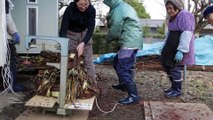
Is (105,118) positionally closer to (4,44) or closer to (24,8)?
(4,44)

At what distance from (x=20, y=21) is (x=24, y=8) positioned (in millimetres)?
257

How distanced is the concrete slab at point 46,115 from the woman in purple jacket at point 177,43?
1571 mm

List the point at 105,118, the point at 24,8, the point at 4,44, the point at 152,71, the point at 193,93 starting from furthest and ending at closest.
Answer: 1. the point at 152,71
2. the point at 24,8
3. the point at 193,93
4. the point at 4,44
5. the point at 105,118

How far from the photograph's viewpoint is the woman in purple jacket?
16.3 ft

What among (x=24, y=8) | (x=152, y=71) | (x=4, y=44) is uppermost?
(x=24, y=8)

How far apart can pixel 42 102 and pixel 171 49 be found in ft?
7.00

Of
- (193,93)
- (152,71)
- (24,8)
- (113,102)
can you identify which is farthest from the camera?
(152,71)

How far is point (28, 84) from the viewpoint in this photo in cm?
598

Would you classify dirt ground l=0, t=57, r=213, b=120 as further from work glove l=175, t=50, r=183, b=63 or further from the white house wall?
the white house wall

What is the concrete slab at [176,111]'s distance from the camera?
4.22m

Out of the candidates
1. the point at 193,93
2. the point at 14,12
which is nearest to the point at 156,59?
the point at 193,93

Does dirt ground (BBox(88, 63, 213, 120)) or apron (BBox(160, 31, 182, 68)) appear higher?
apron (BBox(160, 31, 182, 68))

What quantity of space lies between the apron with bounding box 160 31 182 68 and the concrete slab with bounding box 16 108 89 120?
156 centimetres

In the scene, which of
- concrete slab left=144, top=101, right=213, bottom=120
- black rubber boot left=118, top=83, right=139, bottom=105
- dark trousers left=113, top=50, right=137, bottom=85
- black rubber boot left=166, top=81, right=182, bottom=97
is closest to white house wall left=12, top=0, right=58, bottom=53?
dark trousers left=113, top=50, right=137, bottom=85
